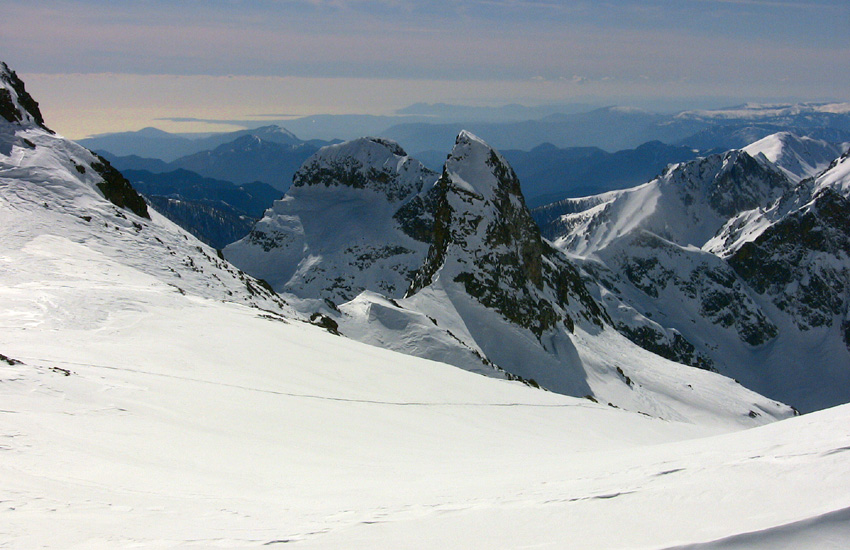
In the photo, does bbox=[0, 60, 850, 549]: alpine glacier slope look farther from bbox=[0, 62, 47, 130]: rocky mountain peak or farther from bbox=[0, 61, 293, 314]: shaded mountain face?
bbox=[0, 62, 47, 130]: rocky mountain peak

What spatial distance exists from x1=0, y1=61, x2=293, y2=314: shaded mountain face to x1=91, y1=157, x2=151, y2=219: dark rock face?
0.06 m

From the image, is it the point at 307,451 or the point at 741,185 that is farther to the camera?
the point at 741,185

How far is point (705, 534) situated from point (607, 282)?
122 metres

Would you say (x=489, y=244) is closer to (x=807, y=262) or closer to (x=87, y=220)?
(x=87, y=220)

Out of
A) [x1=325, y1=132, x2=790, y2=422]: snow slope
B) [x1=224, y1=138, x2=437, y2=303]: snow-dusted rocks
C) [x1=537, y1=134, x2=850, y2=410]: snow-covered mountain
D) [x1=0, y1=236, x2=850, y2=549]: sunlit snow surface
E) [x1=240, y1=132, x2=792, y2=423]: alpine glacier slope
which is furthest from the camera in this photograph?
[x1=537, y1=134, x2=850, y2=410]: snow-covered mountain

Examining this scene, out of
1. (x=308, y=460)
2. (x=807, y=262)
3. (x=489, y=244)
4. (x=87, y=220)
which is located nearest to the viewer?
(x=308, y=460)

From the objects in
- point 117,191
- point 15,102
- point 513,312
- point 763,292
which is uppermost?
point 15,102

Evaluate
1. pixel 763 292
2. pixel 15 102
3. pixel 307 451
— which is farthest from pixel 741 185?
pixel 307 451

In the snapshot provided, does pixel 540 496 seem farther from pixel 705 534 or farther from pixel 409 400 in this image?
pixel 409 400

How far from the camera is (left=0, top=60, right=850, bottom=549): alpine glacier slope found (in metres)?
5.14

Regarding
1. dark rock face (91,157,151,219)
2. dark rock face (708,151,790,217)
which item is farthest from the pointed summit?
dark rock face (708,151,790,217)

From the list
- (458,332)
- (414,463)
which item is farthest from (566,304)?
(414,463)

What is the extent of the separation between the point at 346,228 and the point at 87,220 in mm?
83376

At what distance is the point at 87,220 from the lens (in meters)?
27.8
